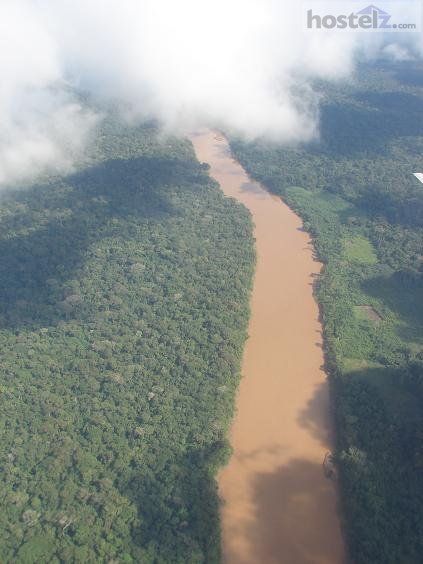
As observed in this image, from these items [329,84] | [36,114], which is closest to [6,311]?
[36,114]

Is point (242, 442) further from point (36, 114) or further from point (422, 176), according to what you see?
point (36, 114)

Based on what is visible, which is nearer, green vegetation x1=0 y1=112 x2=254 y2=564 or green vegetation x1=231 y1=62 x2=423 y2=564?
green vegetation x1=0 y1=112 x2=254 y2=564

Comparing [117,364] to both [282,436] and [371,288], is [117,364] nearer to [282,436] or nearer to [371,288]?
[282,436]

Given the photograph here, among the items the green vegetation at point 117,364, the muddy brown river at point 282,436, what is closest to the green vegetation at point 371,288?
the muddy brown river at point 282,436

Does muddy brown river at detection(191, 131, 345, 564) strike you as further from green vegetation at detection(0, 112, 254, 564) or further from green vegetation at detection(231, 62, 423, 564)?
green vegetation at detection(0, 112, 254, 564)

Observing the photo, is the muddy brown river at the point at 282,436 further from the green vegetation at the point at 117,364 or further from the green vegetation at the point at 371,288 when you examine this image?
the green vegetation at the point at 117,364

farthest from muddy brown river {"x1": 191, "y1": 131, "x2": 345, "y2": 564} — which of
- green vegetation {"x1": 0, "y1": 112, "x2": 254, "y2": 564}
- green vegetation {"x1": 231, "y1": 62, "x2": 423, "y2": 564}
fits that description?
green vegetation {"x1": 0, "y1": 112, "x2": 254, "y2": 564}
